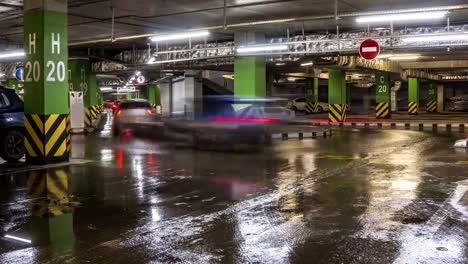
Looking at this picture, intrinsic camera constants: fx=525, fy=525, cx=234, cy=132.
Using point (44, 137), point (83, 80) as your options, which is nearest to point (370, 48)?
point (44, 137)

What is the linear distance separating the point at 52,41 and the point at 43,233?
289 inches

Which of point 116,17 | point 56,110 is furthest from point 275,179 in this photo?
point 116,17

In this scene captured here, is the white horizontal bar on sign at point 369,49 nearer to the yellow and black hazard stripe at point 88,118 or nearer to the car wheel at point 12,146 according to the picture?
the car wheel at point 12,146

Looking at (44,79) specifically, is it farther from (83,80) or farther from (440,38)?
(83,80)

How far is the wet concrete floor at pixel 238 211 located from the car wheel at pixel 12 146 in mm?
1605

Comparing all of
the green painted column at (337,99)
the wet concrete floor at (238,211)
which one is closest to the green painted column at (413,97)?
the green painted column at (337,99)

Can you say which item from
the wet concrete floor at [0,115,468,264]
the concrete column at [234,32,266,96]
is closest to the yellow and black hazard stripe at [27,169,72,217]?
the wet concrete floor at [0,115,468,264]

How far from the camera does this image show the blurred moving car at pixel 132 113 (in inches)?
834

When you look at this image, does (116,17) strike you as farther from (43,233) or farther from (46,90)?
(43,233)

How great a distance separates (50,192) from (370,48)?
40.5 feet

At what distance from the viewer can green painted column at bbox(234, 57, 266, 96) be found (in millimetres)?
21781

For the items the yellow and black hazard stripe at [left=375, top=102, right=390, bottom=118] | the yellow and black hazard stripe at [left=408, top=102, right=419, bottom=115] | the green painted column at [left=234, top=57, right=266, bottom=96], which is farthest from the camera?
the yellow and black hazard stripe at [left=408, top=102, right=419, bottom=115]

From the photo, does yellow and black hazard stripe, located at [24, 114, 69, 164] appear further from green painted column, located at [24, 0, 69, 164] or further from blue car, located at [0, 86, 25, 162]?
blue car, located at [0, 86, 25, 162]

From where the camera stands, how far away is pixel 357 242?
5.93m
